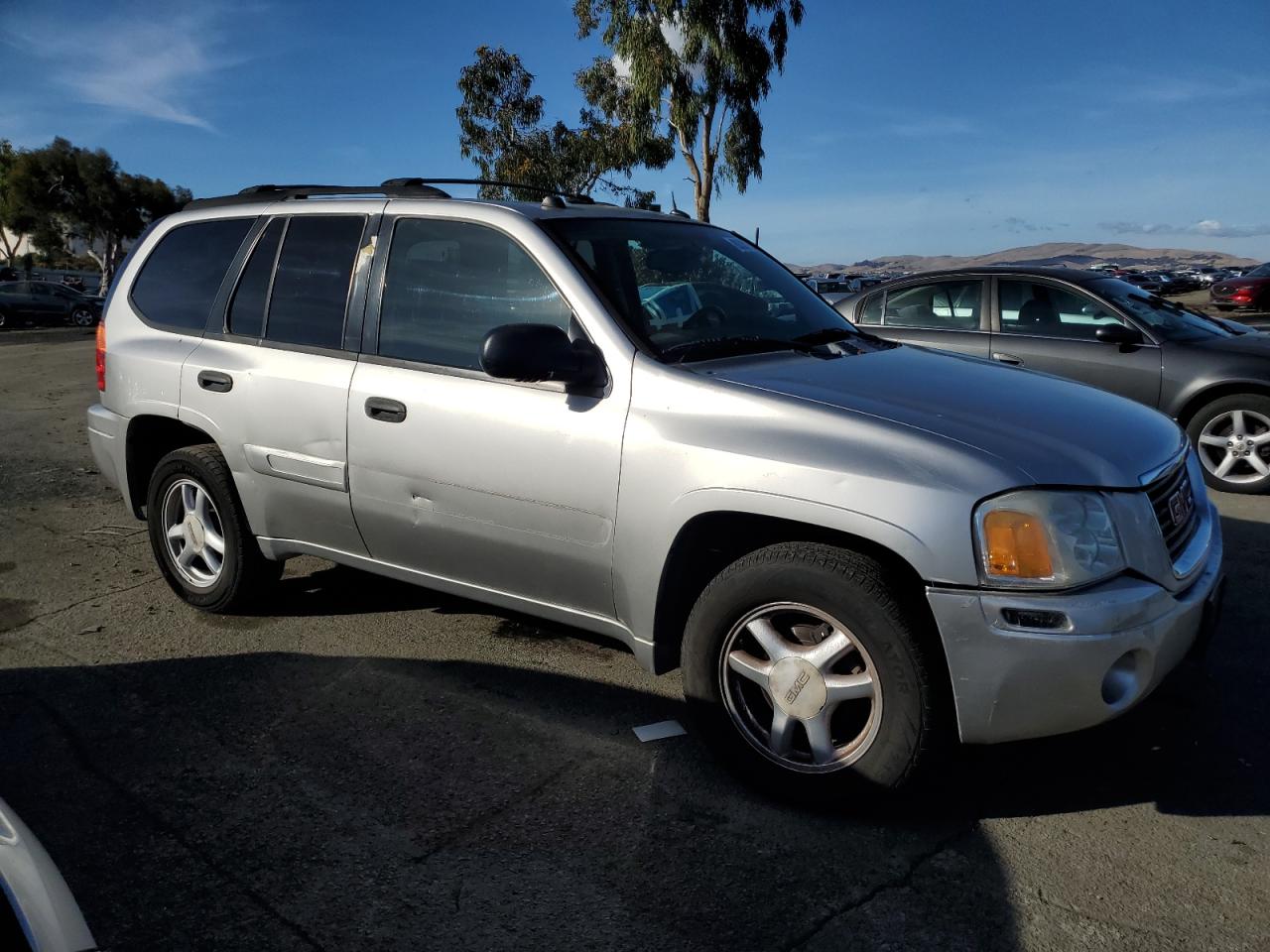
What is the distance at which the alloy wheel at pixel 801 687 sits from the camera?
2.83 metres

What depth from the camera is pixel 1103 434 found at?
9.80 ft

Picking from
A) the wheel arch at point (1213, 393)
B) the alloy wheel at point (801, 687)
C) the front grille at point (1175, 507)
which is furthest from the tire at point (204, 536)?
the wheel arch at point (1213, 393)

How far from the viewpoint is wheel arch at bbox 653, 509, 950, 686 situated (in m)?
2.75

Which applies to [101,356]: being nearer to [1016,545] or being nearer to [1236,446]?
[1016,545]

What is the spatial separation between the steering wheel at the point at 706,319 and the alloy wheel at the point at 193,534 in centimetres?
230

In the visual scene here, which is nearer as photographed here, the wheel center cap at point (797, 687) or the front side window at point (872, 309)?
the wheel center cap at point (797, 687)

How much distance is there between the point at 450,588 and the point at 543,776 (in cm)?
88

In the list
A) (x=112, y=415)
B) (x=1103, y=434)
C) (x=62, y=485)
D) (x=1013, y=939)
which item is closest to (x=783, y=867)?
(x=1013, y=939)

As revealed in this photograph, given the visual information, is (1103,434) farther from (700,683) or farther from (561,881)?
(561,881)

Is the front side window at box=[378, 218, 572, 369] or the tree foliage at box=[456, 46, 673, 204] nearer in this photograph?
the front side window at box=[378, 218, 572, 369]

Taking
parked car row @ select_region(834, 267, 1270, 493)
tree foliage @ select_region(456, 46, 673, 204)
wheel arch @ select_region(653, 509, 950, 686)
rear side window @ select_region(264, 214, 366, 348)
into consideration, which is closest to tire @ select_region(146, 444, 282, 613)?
rear side window @ select_region(264, 214, 366, 348)

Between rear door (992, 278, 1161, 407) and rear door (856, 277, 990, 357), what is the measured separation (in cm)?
15

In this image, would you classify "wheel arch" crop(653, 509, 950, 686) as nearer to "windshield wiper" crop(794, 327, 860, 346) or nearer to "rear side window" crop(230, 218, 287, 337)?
"windshield wiper" crop(794, 327, 860, 346)

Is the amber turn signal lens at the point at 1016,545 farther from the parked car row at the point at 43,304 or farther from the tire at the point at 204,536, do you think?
the parked car row at the point at 43,304
